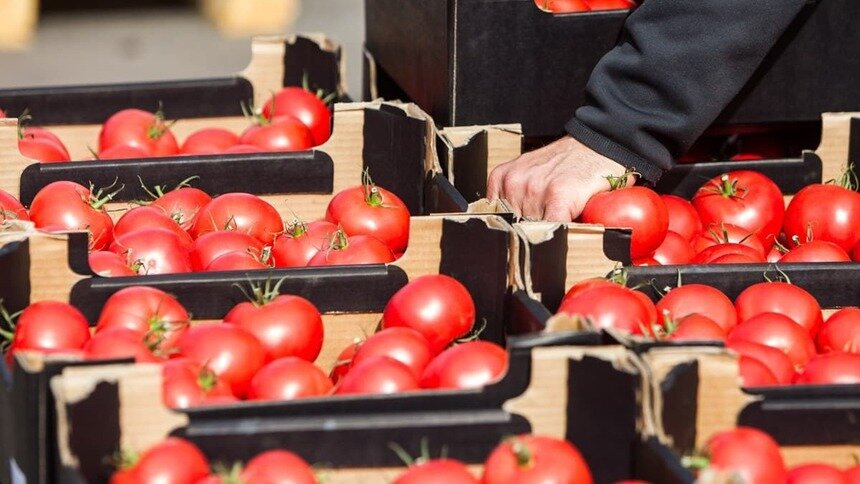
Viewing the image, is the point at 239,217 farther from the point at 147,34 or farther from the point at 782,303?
the point at 147,34

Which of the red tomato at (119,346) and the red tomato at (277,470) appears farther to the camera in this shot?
the red tomato at (119,346)

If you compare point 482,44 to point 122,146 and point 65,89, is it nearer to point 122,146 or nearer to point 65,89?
point 122,146

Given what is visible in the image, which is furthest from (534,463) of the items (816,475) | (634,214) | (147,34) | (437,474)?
(147,34)

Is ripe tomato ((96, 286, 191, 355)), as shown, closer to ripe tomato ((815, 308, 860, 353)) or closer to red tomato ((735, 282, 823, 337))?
red tomato ((735, 282, 823, 337))

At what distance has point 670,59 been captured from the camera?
2.56m

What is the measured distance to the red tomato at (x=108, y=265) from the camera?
7.53ft

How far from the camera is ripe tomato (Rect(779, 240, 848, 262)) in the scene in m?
2.55

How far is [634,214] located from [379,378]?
792 mm

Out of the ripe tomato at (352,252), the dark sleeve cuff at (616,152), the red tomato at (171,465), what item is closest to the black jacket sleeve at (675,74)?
the dark sleeve cuff at (616,152)

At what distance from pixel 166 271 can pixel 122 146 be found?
819 mm

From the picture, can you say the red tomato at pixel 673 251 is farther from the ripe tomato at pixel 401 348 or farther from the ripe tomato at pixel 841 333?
the ripe tomato at pixel 401 348

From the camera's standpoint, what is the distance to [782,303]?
2242 mm

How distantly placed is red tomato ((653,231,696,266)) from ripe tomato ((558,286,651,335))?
1.60 ft

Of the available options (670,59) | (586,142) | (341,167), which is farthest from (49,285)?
(670,59)
